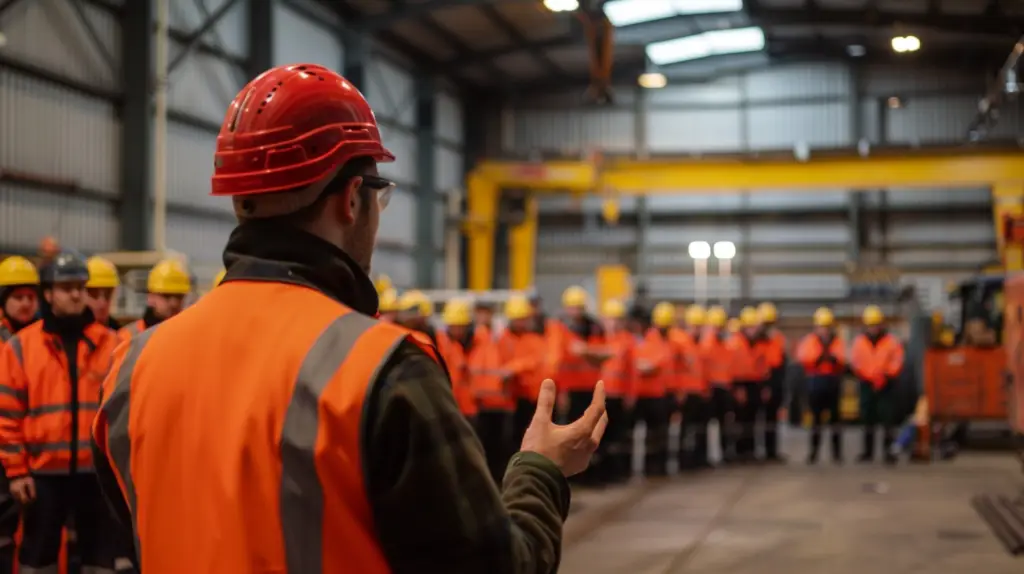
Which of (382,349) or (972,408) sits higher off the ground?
(382,349)

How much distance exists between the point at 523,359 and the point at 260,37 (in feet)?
36.8

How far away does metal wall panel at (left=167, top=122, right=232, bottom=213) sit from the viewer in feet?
60.9

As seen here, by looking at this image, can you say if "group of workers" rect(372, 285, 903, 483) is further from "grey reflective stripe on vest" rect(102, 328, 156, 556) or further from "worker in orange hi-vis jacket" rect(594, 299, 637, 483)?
"grey reflective stripe on vest" rect(102, 328, 156, 556)

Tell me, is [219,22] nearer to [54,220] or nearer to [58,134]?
[58,134]

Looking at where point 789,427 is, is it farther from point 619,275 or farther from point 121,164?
point 121,164

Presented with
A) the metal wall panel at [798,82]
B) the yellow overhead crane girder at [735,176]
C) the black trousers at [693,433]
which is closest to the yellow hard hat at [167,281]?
the black trousers at [693,433]

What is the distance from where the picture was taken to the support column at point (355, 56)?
79.2ft

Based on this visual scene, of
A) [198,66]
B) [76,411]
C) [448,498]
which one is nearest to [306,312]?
[448,498]

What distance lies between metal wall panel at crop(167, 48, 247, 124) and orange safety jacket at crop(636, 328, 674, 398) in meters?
8.49

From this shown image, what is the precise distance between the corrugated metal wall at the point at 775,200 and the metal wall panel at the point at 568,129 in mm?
31

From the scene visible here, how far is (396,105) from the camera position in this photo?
26797 millimetres

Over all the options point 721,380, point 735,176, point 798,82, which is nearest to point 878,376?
point 721,380

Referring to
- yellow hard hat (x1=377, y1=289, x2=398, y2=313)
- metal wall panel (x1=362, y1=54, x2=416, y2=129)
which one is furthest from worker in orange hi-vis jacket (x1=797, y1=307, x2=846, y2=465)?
metal wall panel (x1=362, y1=54, x2=416, y2=129)

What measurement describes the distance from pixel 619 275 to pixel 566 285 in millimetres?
Result: 5935
